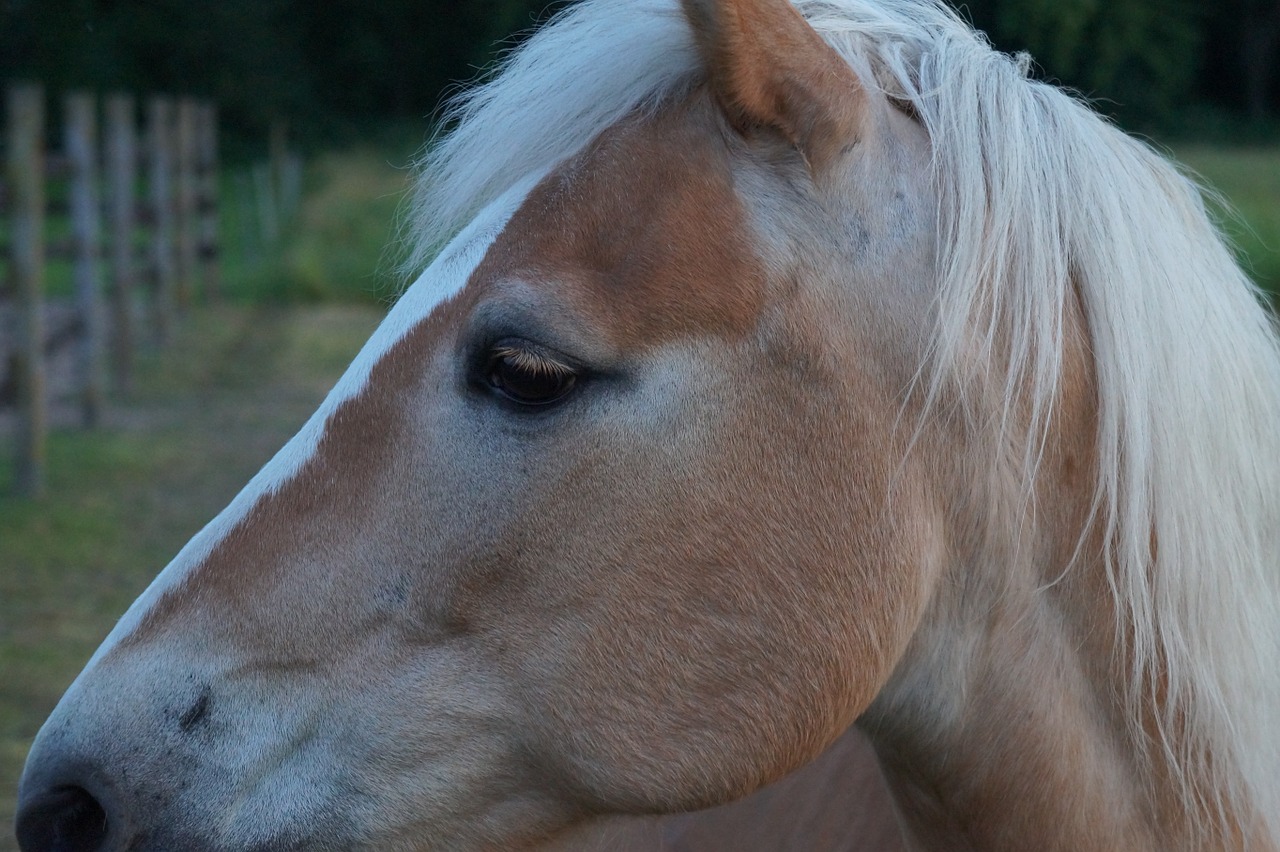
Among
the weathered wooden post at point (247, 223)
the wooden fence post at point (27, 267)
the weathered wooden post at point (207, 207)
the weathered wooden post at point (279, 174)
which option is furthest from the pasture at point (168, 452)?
the weathered wooden post at point (279, 174)

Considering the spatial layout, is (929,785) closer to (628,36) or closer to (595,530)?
(595,530)

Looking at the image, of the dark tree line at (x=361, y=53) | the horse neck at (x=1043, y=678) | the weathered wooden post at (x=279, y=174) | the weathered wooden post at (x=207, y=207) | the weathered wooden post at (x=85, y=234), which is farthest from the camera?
the dark tree line at (x=361, y=53)

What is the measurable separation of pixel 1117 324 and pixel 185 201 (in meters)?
10.8

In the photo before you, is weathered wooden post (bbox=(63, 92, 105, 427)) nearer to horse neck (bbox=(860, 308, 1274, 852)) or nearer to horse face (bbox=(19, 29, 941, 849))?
horse face (bbox=(19, 29, 941, 849))

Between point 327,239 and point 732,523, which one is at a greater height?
point 732,523

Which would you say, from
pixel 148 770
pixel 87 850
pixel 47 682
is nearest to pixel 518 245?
pixel 148 770

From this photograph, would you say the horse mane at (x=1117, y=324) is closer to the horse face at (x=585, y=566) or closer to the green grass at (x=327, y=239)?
the horse face at (x=585, y=566)

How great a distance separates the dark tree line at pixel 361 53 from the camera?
19844mm

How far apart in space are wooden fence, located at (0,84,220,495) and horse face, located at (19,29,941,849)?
5.44 m

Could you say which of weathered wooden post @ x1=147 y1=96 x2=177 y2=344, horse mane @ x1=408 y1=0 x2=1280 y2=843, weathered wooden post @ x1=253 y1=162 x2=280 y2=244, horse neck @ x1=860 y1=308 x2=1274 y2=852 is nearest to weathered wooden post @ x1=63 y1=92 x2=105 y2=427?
weathered wooden post @ x1=147 y1=96 x2=177 y2=344

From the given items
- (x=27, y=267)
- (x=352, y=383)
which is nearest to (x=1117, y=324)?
(x=352, y=383)

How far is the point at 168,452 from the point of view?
716 centimetres

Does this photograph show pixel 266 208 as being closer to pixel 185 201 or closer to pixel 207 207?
pixel 207 207

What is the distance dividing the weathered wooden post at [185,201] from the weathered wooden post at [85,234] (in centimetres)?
348
